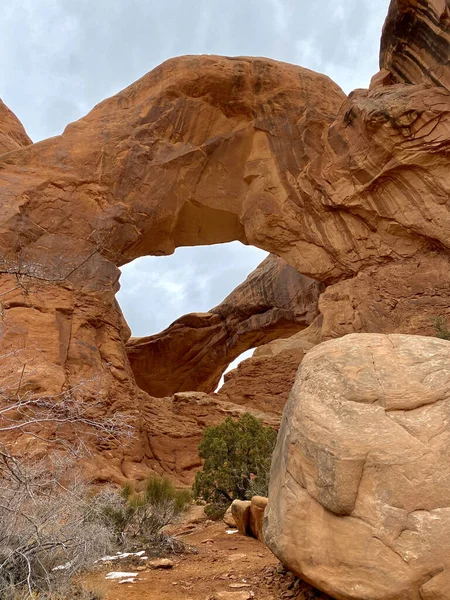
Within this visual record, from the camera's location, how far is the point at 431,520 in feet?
10.3

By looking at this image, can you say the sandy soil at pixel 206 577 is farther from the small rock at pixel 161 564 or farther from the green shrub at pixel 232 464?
the green shrub at pixel 232 464

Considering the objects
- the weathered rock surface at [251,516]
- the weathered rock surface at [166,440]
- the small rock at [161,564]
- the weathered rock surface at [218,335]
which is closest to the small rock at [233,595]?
the small rock at [161,564]

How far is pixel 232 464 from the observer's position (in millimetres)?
8602

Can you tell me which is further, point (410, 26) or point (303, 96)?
point (303, 96)

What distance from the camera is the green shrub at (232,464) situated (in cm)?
824

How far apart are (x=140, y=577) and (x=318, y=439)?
2429 millimetres

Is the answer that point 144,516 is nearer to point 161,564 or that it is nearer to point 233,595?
point 161,564

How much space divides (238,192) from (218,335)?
362 inches

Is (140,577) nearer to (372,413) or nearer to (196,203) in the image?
(372,413)

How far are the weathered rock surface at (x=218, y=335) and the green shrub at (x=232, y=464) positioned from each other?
13758 mm

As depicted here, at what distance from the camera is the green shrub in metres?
8.24

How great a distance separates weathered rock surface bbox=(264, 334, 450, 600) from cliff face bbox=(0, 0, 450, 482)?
9.03 m

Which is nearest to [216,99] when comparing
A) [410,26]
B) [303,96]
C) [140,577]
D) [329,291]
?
[303,96]

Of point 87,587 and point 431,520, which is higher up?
point 431,520
